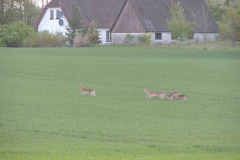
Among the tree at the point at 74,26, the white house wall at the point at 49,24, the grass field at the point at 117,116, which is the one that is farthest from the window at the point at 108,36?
the grass field at the point at 117,116

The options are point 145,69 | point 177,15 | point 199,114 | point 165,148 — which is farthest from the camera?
point 177,15

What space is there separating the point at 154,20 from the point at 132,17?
3.10 meters

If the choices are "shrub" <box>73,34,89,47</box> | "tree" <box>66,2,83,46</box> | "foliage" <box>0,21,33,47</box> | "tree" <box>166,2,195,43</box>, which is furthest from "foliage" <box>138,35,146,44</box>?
"foliage" <box>0,21,33,47</box>

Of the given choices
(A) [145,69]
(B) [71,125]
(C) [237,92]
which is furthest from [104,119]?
(A) [145,69]

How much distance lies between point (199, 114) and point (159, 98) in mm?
3101

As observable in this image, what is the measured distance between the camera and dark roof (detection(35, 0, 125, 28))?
63.7 m

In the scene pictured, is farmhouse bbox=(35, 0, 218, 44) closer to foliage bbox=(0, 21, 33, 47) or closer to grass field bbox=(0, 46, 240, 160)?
foliage bbox=(0, 21, 33, 47)

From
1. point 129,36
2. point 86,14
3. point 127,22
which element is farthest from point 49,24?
point 129,36

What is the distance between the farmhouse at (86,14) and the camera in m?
63.7

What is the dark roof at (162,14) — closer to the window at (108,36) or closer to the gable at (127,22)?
the gable at (127,22)

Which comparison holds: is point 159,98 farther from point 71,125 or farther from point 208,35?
point 208,35

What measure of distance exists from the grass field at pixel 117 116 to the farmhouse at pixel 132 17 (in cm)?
3223

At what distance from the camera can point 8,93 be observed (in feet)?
53.6

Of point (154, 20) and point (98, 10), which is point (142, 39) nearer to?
point (154, 20)
